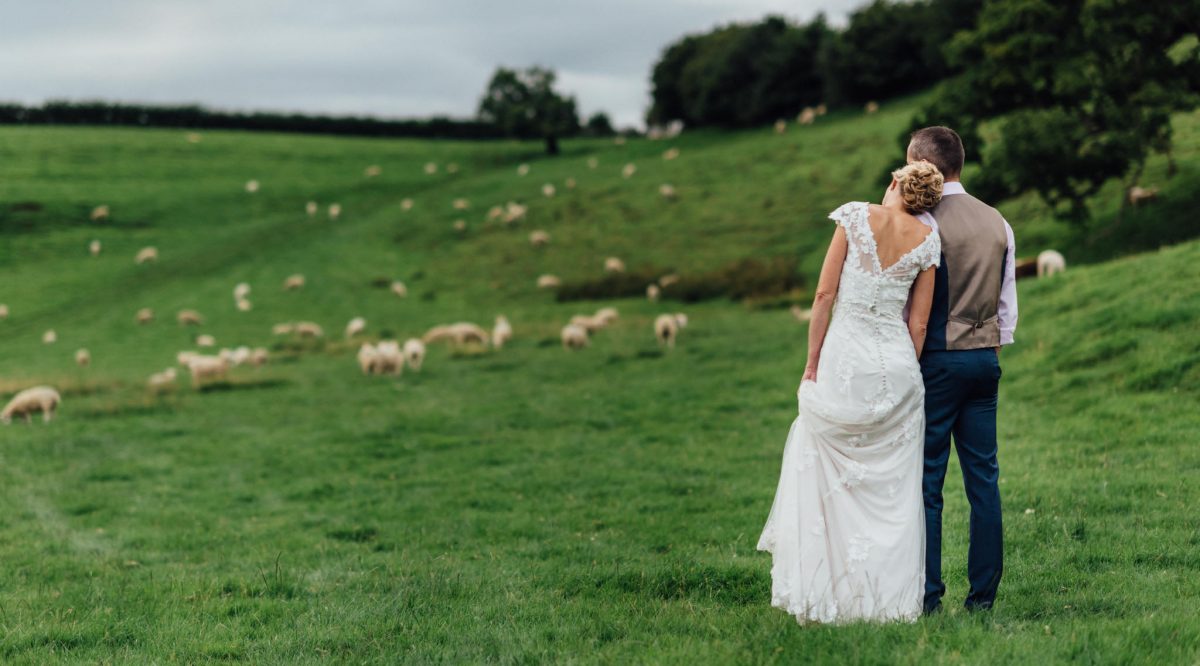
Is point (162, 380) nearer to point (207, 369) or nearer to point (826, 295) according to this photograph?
point (207, 369)

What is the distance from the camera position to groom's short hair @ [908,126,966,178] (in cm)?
634

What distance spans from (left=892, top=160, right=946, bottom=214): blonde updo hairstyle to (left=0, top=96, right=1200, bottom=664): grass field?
271cm

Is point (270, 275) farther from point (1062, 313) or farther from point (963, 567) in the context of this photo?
point (963, 567)

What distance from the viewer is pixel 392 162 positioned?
69938 millimetres

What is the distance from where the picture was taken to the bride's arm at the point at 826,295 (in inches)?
250

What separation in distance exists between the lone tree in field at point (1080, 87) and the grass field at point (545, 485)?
2.57 meters

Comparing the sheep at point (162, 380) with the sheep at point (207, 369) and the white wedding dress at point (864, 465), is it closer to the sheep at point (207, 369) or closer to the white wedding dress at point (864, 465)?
the sheep at point (207, 369)

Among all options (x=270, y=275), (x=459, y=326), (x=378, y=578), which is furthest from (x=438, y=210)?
(x=378, y=578)

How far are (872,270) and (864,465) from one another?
1288 mm

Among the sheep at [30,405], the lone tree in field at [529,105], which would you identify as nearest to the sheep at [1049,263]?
the sheep at [30,405]

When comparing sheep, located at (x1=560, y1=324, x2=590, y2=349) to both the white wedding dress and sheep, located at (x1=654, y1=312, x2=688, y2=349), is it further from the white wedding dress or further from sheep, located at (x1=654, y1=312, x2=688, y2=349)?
the white wedding dress

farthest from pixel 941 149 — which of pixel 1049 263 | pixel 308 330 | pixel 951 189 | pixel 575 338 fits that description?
pixel 308 330

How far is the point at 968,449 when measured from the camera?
6426 mm

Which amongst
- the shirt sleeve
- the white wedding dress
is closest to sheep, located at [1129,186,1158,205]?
the shirt sleeve
